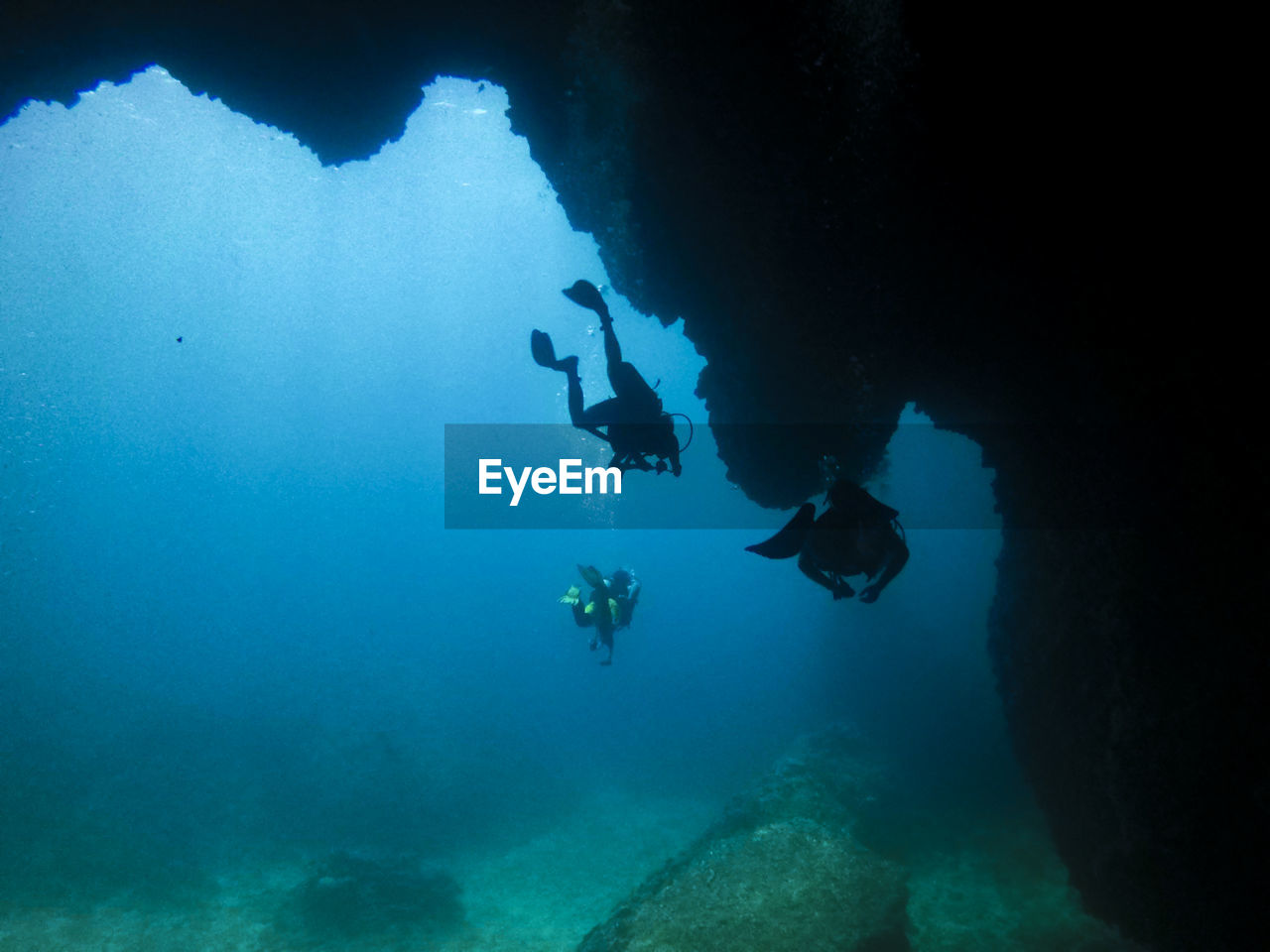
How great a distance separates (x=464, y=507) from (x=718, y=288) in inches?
3038

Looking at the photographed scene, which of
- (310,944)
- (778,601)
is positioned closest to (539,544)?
(778,601)

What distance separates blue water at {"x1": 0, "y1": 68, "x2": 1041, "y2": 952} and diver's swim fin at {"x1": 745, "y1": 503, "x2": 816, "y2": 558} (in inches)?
437

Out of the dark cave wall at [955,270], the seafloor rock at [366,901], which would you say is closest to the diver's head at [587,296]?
the dark cave wall at [955,270]

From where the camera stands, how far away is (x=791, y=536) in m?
4.60

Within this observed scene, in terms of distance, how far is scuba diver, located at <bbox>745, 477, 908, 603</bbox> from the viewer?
14.9 ft

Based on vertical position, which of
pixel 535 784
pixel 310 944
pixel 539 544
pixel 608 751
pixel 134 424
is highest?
pixel 134 424

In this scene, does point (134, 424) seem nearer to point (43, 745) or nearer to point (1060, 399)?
point (43, 745)

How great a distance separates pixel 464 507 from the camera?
7919 centimetres

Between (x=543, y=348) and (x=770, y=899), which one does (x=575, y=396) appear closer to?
(x=543, y=348)

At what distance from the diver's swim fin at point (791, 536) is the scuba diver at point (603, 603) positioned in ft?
19.7

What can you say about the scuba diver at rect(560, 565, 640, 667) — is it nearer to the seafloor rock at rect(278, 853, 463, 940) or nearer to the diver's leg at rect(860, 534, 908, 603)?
the diver's leg at rect(860, 534, 908, 603)

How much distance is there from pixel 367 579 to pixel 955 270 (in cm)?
7651

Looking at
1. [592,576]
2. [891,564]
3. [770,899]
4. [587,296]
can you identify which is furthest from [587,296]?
[770,899]

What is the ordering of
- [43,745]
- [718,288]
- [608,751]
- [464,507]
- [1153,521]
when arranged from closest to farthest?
A: 1. [1153,521]
2. [718,288]
3. [43,745]
4. [608,751]
5. [464,507]
